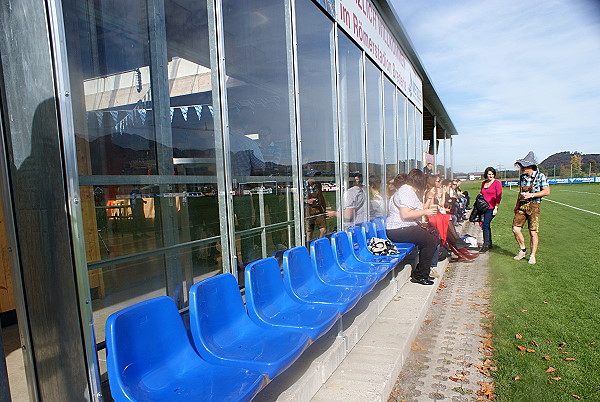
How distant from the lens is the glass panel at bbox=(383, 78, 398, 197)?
8.65 m

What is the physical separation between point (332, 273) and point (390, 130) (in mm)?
5805

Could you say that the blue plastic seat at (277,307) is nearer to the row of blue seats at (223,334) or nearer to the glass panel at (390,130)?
the row of blue seats at (223,334)

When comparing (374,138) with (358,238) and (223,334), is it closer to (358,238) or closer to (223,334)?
(358,238)

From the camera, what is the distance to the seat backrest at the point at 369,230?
18.9ft

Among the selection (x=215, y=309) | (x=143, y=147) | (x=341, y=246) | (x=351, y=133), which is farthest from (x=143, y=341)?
(x=351, y=133)

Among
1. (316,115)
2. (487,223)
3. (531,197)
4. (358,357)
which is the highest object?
(316,115)

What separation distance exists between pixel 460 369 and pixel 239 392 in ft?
7.68

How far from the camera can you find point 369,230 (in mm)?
5855

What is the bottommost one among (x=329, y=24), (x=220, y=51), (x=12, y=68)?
(x=12, y=68)

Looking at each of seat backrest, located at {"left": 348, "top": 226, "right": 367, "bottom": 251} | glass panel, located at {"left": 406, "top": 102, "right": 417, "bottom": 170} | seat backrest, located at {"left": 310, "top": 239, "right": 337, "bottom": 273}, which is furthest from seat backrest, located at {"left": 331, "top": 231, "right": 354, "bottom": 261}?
glass panel, located at {"left": 406, "top": 102, "right": 417, "bottom": 170}

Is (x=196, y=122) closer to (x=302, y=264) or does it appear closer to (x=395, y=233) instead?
(x=302, y=264)

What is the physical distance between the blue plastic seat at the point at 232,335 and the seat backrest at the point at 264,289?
12cm

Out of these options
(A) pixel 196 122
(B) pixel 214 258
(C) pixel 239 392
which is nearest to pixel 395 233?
(B) pixel 214 258

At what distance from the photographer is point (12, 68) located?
184 cm
